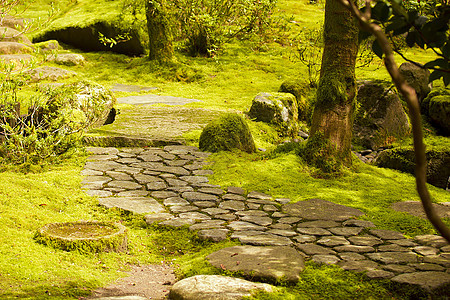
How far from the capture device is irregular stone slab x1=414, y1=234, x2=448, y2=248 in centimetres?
436

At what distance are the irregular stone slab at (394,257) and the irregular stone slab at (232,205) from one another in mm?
1830

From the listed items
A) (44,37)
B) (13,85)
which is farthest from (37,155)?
(44,37)

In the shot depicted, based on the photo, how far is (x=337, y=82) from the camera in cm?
675

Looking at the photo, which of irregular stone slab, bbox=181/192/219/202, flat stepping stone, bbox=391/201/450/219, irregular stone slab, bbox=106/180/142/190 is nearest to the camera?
flat stepping stone, bbox=391/201/450/219

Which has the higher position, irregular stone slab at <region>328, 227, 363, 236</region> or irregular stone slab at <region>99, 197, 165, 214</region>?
irregular stone slab at <region>328, 227, 363, 236</region>

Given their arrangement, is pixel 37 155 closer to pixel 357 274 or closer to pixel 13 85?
pixel 13 85

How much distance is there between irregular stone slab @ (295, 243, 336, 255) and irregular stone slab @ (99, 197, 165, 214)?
5.94ft

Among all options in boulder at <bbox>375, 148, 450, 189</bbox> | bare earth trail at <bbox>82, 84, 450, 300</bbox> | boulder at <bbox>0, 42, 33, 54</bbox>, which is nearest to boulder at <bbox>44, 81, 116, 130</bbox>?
bare earth trail at <bbox>82, 84, 450, 300</bbox>

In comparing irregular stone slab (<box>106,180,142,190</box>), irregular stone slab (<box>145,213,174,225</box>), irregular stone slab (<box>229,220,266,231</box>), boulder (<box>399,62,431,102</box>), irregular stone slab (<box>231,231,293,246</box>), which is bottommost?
irregular stone slab (<box>145,213,174,225</box>)

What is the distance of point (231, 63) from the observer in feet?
51.2

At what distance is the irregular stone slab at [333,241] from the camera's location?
435 centimetres

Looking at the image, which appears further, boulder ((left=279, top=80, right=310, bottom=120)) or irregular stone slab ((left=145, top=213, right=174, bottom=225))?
boulder ((left=279, top=80, right=310, bottom=120))

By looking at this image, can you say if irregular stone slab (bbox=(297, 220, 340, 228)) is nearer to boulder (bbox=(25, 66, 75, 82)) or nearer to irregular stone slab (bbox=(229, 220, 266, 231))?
irregular stone slab (bbox=(229, 220, 266, 231))

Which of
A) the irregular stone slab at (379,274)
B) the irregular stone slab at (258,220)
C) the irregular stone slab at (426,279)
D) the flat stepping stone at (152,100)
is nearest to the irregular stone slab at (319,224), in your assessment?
the irregular stone slab at (258,220)
